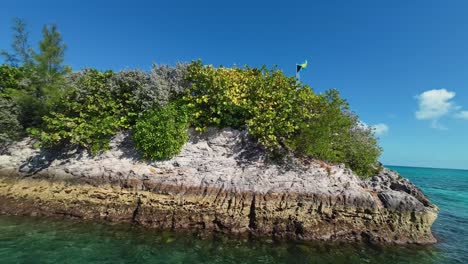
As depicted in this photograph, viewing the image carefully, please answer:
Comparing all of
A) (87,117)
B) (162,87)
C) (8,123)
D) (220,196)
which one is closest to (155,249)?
(220,196)

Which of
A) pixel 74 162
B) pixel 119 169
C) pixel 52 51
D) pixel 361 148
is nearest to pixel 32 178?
pixel 74 162

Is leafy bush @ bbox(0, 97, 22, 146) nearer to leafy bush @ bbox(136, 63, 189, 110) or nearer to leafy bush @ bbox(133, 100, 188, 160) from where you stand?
leafy bush @ bbox(133, 100, 188, 160)

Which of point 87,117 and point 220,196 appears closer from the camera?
point 220,196

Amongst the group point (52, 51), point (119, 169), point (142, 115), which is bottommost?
point (119, 169)

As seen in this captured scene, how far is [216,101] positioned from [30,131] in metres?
10.5

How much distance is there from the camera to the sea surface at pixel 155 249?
27.5ft

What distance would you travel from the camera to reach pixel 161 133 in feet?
42.1

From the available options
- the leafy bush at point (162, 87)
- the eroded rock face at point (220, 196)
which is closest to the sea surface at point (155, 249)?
the eroded rock face at point (220, 196)

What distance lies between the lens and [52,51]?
599 inches

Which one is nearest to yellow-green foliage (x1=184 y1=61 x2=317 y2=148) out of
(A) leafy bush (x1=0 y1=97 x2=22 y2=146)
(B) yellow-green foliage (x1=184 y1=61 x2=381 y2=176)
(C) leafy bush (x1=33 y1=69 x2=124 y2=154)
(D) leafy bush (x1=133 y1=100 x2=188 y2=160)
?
(B) yellow-green foliage (x1=184 y1=61 x2=381 y2=176)

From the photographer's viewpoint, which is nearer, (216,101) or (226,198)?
(226,198)

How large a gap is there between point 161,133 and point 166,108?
63.3 inches

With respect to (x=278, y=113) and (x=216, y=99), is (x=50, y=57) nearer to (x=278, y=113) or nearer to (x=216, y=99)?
(x=216, y=99)

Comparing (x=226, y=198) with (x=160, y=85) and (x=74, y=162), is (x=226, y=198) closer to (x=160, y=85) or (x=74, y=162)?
(x=160, y=85)
